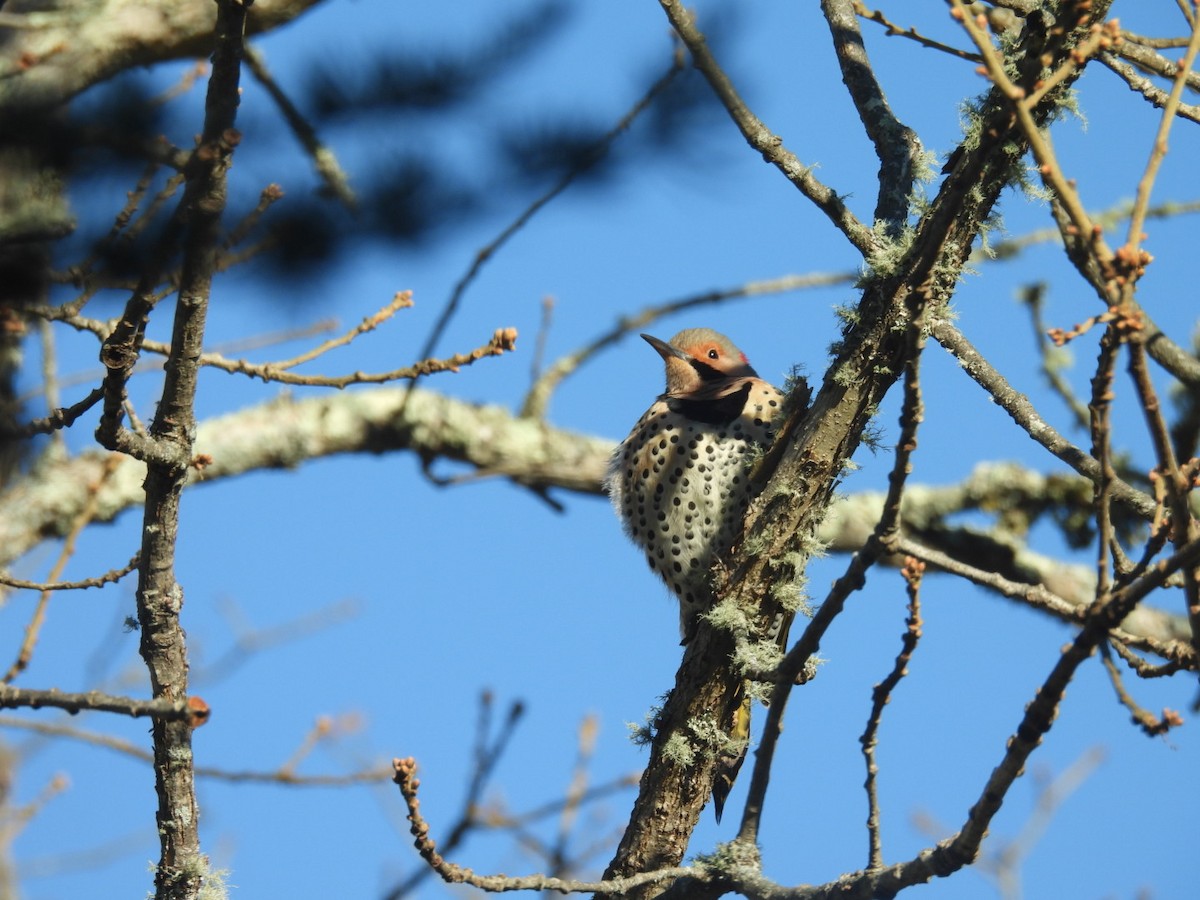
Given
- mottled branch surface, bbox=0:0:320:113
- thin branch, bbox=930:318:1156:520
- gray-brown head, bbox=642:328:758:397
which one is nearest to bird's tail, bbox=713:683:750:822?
thin branch, bbox=930:318:1156:520

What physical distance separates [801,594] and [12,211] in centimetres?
219

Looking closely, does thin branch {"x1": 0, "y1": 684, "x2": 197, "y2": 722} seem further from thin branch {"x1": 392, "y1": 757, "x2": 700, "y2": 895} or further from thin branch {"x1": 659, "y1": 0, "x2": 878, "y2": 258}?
thin branch {"x1": 659, "y1": 0, "x2": 878, "y2": 258}

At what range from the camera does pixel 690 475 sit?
4.89 metres

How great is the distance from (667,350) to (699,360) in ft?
0.61

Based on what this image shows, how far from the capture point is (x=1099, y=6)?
3188 millimetres

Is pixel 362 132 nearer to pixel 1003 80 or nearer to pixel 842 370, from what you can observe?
pixel 842 370

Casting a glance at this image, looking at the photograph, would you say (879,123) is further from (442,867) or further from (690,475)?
(442,867)

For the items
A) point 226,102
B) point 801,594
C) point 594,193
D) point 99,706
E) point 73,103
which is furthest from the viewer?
point 594,193

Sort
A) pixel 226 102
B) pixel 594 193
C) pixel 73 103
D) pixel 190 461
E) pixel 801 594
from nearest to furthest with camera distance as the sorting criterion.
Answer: pixel 226 102 < pixel 73 103 < pixel 190 461 < pixel 801 594 < pixel 594 193

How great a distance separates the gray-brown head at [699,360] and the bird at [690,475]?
176 millimetres

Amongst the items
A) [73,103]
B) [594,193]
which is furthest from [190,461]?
[594,193]

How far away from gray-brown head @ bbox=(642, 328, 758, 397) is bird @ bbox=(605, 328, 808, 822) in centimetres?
18

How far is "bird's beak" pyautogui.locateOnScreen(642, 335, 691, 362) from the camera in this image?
5867 millimetres

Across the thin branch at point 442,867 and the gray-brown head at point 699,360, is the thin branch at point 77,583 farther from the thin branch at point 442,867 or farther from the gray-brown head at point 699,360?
the gray-brown head at point 699,360
